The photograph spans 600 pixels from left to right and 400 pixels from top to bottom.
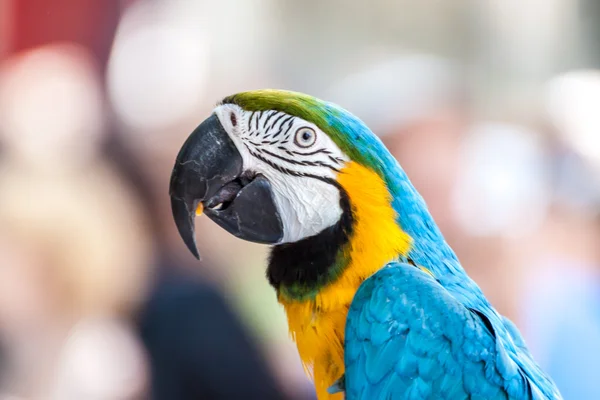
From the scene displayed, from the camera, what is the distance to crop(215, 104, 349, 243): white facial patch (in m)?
0.79

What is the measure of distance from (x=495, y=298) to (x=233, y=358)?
0.87 meters

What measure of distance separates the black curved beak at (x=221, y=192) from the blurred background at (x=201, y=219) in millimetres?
857

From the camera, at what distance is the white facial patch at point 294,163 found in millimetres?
793

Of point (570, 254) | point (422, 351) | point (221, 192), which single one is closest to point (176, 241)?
point (221, 192)

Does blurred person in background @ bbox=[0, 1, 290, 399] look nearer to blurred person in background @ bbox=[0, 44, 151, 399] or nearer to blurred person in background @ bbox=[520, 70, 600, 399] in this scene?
blurred person in background @ bbox=[0, 44, 151, 399]

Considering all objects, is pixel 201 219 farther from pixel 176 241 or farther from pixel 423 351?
pixel 423 351

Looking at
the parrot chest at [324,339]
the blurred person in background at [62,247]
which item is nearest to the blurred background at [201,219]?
the blurred person in background at [62,247]

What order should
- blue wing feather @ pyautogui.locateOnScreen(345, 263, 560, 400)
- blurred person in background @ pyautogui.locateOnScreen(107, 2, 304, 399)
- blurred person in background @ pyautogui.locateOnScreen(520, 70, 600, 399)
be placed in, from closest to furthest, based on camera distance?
blue wing feather @ pyautogui.locateOnScreen(345, 263, 560, 400)
blurred person in background @ pyautogui.locateOnScreen(107, 2, 304, 399)
blurred person in background @ pyautogui.locateOnScreen(520, 70, 600, 399)

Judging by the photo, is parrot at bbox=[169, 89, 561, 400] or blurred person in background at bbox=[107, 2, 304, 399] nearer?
parrot at bbox=[169, 89, 561, 400]

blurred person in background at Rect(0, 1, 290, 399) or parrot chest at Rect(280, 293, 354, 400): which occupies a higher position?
parrot chest at Rect(280, 293, 354, 400)

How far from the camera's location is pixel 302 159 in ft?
2.62

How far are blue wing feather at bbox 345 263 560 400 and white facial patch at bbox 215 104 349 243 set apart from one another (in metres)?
0.13

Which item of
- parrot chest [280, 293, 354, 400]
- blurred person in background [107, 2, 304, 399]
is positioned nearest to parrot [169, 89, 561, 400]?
parrot chest [280, 293, 354, 400]

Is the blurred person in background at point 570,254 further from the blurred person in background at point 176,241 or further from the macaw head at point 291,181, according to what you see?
the macaw head at point 291,181
